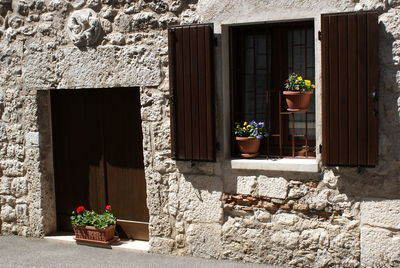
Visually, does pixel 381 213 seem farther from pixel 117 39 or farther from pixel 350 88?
pixel 117 39

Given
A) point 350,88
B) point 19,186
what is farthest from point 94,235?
point 350,88

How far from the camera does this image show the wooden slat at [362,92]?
4.31m

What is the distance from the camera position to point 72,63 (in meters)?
5.64

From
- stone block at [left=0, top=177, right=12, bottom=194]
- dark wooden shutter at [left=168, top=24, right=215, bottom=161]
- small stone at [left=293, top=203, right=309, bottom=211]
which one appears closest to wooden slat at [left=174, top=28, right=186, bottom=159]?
dark wooden shutter at [left=168, top=24, right=215, bottom=161]

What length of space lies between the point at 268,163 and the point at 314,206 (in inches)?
22.0

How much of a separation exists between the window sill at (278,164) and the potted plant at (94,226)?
1628 mm

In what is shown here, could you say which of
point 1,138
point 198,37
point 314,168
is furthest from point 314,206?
point 1,138

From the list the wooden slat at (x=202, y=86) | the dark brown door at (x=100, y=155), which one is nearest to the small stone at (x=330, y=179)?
the wooden slat at (x=202, y=86)

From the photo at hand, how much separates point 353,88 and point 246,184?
1.34 meters

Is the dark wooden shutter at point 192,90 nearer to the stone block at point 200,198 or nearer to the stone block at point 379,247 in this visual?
the stone block at point 200,198

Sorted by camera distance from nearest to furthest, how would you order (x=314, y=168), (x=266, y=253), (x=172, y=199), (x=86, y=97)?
(x=314, y=168), (x=266, y=253), (x=172, y=199), (x=86, y=97)

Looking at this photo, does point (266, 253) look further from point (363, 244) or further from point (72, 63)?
point (72, 63)

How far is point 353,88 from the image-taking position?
4.39m

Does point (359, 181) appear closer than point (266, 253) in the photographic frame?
Yes
